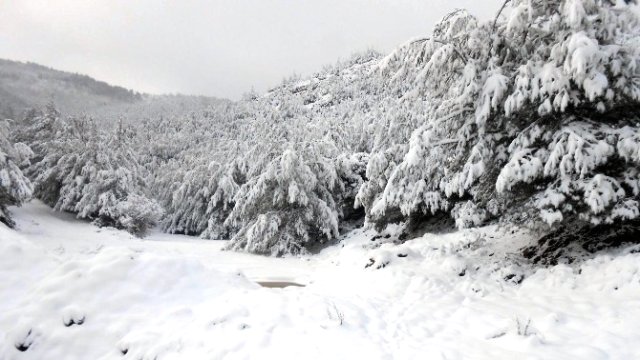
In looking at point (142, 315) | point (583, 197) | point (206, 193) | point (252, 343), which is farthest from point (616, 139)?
point (206, 193)

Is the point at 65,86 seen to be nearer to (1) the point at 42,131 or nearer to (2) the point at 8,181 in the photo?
(1) the point at 42,131

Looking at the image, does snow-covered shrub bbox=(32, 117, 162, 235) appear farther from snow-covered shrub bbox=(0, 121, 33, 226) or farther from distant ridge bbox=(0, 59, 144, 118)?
distant ridge bbox=(0, 59, 144, 118)

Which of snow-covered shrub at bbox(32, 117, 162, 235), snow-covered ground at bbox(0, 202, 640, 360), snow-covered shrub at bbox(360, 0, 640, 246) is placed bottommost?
snow-covered shrub at bbox(32, 117, 162, 235)

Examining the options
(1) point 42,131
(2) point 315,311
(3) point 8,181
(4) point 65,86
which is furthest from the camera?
(4) point 65,86

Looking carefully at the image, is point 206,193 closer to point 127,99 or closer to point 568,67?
point 568,67

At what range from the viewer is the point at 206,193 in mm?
32688

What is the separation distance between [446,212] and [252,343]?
10.6 metres

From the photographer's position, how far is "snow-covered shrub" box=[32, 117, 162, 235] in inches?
1088

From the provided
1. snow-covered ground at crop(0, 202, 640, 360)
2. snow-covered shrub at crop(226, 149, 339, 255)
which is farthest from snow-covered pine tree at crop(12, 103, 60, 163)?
snow-covered ground at crop(0, 202, 640, 360)

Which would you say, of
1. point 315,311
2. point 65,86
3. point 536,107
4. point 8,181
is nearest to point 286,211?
point 536,107

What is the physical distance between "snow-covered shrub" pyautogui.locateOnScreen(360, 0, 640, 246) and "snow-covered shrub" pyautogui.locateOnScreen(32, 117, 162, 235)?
2238 cm

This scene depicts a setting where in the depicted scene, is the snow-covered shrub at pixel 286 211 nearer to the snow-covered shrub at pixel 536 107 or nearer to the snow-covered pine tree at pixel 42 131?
the snow-covered shrub at pixel 536 107

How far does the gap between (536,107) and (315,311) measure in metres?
5.64

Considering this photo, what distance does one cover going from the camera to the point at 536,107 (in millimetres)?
8508
